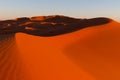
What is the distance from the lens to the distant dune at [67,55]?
9.85 meters

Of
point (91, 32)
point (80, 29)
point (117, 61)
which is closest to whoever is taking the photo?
point (117, 61)

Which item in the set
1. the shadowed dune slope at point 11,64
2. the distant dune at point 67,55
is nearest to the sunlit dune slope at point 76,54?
the distant dune at point 67,55

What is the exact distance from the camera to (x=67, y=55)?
52.2 feet

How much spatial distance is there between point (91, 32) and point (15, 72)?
14.5 m

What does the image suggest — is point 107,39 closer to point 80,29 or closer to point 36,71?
point 80,29

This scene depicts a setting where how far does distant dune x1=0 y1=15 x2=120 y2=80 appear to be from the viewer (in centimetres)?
985

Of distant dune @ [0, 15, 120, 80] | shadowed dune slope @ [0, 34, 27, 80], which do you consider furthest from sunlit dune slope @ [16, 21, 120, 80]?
shadowed dune slope @ [0, 34, 27, 80]

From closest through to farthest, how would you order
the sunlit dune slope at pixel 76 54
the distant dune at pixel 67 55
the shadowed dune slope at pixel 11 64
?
the shadowed dune slope at pixel 11 64
the distant dune at pixel 67 55
the sunlit dune slope at pixel 76 54

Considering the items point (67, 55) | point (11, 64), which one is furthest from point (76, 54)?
point (11, 64)

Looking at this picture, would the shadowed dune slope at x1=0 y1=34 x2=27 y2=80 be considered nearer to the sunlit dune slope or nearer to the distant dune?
the distant dune

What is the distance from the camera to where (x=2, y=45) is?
13.2 metres

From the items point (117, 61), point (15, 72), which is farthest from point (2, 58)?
point (117, 61)

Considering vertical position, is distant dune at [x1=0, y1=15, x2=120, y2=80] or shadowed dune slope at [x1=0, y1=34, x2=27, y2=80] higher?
shadowed dune slope at [x1=0, y1=34, x2=27, y2=80]

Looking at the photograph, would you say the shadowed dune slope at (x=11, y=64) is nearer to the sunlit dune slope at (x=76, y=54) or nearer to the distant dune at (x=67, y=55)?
the distant dune at (x=67, y=55)
